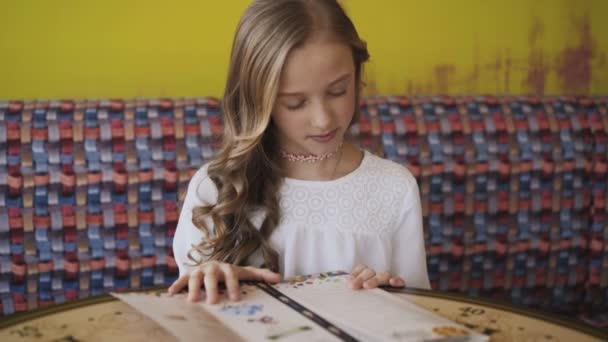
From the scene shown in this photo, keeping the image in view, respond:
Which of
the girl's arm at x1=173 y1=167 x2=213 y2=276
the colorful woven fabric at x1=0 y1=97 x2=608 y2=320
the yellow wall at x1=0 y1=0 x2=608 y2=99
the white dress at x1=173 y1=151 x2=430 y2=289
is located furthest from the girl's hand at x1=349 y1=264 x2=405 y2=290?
the yellow wall at x1=0 y1=0 x2=608 y2=99

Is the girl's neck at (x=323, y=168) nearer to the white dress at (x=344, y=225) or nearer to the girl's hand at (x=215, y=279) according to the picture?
the white dress at (x=344, y=225)

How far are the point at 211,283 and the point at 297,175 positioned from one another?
53 cm

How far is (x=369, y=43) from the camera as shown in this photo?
1864 mm

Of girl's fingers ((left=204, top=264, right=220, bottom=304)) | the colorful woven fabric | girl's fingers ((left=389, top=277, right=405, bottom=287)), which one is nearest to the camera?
girl's fingers ((left=204, top=264, right=220, bottom=304))

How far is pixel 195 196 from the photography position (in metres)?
1.30

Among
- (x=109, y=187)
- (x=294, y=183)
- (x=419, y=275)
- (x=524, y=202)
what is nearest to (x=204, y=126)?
(x=109, y=187)

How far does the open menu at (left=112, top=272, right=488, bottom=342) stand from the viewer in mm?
672

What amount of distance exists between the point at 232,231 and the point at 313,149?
217 mm

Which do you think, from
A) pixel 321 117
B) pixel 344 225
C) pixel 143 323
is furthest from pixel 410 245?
pixel 143 323

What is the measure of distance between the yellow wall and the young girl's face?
66cm

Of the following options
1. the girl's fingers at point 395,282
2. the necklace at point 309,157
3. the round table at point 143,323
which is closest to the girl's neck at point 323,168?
the necklace at point 309,157

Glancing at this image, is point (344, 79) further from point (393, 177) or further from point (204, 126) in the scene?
point (204, 126)

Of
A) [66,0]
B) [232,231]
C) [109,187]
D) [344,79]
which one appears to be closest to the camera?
[344,79]

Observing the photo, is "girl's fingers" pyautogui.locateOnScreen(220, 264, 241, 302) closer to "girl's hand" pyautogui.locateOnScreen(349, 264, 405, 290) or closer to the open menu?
the open menu
